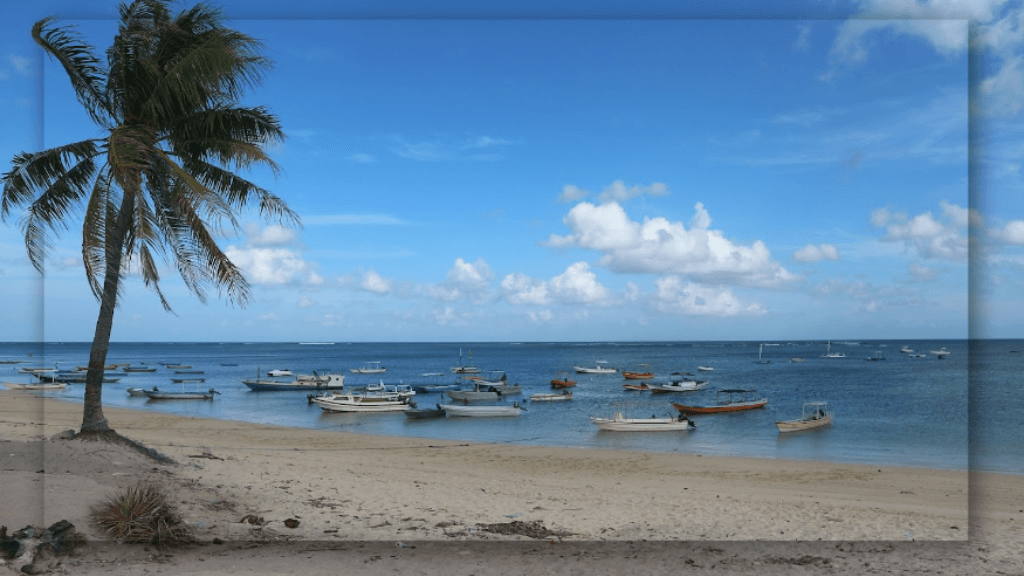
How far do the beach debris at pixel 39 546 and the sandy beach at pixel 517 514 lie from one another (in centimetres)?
16

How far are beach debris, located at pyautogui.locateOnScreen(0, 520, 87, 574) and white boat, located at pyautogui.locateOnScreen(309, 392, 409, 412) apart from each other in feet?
86.4

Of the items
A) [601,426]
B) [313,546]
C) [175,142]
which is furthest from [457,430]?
[313,546]

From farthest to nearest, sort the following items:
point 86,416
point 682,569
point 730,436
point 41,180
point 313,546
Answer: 1. point 730,436
2. point 86,416
3. point 41,180
4. point 313,546
5. point 682,569

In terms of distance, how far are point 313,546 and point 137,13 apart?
7.16 meters

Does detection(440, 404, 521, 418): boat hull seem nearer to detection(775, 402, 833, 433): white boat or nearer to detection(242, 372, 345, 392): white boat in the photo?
detection(775, 402, 833, 433): white boat

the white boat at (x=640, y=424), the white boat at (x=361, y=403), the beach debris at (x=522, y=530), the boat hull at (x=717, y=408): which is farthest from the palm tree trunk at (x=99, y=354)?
the boat hull at (x=717, y=408)

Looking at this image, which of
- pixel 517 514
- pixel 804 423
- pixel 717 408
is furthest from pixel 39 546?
pixel 717 408

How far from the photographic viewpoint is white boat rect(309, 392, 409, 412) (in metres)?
31.8

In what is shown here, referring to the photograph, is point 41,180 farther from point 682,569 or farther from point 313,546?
point 682,569

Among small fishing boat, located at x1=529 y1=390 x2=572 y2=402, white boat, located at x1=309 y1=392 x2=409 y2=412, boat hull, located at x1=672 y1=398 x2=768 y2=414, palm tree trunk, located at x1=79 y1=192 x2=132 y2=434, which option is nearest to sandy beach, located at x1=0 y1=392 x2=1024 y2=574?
palm tree trunk, located at x1=79 y1=192 x2=132 y2=434

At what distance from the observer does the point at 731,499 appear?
11.0m

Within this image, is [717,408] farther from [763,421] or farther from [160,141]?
[160,141]

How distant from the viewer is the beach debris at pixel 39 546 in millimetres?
5273

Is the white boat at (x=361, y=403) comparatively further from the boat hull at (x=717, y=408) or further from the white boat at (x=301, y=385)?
the boat hull at (x=717, y=408)
